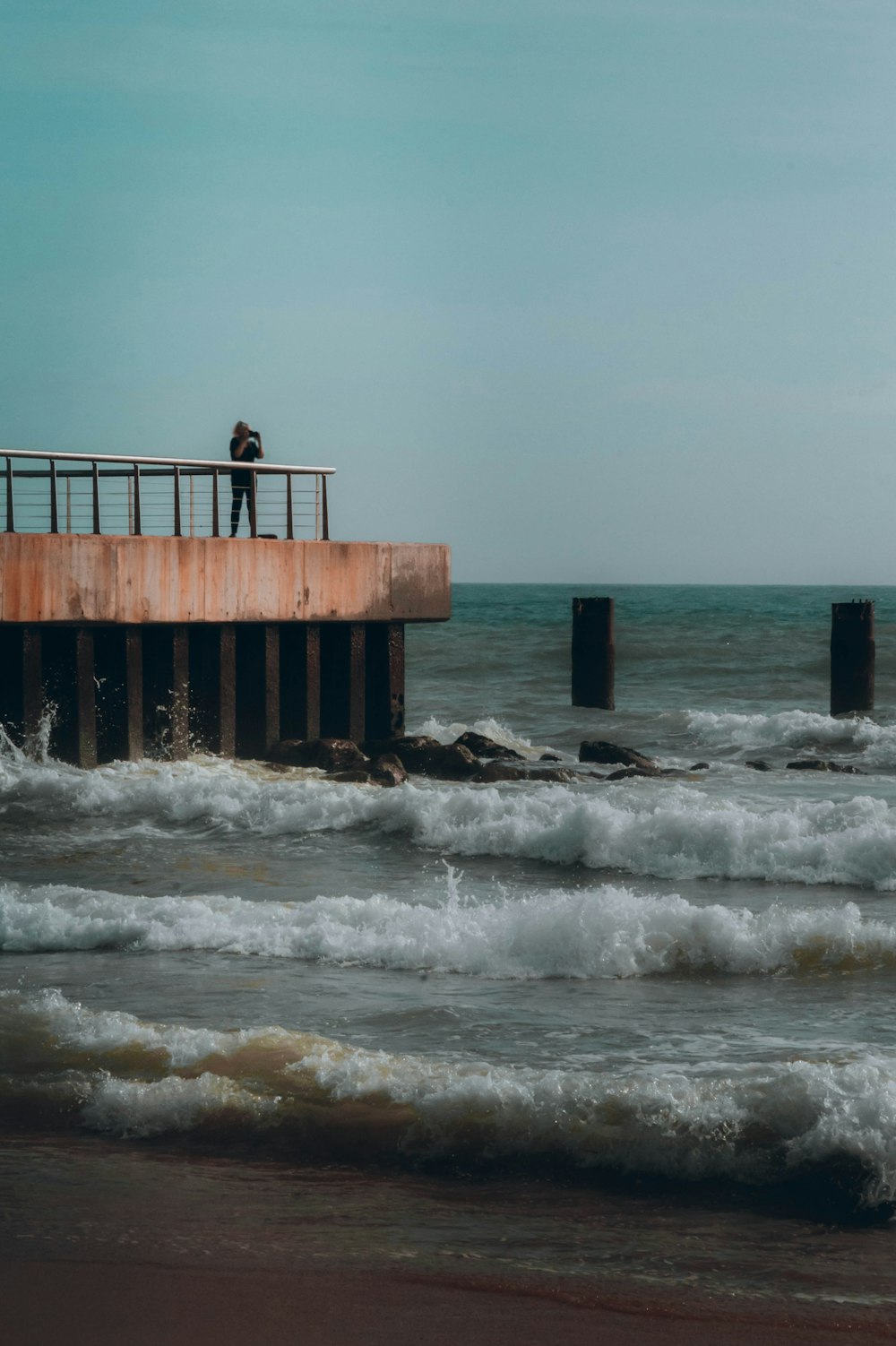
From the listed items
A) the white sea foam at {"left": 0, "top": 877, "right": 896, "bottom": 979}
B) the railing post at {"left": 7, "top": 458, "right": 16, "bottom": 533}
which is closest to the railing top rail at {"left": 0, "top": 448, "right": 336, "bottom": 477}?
the railing post at {"left": 7, "top": 458, "right": 16, "bottom": 533}

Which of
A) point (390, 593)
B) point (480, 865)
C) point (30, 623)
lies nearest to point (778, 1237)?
point (480, 865)

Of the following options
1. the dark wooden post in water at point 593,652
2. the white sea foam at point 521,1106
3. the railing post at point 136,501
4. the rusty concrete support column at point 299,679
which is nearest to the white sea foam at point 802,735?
the dark wooden post in water at point 593,652

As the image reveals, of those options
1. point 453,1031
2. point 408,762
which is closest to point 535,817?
point 408,762

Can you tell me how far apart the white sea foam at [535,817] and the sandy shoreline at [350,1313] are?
21.6 feet

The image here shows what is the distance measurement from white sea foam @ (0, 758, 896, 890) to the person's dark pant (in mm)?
3373

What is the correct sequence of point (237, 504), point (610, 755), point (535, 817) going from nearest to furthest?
point (535, 817), point (237, 504), point (610, 755)

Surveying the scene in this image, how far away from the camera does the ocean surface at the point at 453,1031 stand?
13.5 feet

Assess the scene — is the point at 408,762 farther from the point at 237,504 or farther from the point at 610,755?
the point at 237,504

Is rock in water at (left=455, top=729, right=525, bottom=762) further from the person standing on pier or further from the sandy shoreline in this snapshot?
the sandy shoreline

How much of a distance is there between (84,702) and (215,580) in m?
2.03

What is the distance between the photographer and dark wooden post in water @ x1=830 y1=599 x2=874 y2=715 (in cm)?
2203

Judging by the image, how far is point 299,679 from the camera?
54.1 ft

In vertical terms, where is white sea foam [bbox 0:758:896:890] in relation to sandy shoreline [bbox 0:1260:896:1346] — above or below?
below

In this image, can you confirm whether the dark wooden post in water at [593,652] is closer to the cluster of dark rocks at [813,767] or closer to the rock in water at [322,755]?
the cluster of dark rocks at [813,767]
